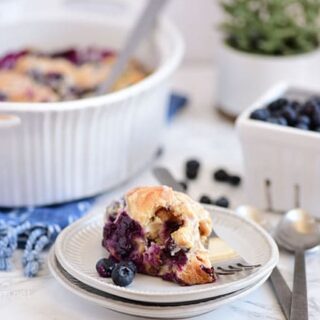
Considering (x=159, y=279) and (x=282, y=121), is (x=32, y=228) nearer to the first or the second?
(x=159, y=279)

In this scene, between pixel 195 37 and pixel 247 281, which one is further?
pixel 195 37

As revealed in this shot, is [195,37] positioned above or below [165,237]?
below

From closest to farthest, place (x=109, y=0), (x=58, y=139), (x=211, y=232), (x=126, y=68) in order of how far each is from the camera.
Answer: (x=211, y=232) → (x=58, y=139) → (x=126, y=68) → (x=109, y=0)

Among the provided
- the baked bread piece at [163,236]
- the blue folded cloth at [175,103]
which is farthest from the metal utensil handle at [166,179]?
the blue folded cloth at [175,103]

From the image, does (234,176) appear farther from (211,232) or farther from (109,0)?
(109,0)

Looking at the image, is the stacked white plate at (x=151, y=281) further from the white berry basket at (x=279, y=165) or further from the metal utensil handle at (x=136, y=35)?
the metal utensil handle at (x=136, y=35)

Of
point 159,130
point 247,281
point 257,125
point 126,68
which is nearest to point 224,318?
point 247,281

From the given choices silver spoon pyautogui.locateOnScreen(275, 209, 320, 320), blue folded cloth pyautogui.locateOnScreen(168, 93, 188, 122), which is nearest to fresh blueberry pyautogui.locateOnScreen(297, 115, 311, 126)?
silver spoon pyautogui.locateOnScreen(275, 209, 320, 320)
